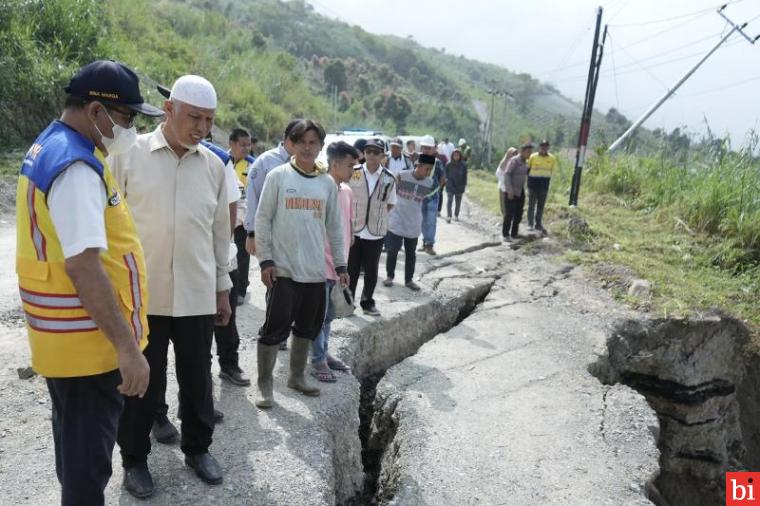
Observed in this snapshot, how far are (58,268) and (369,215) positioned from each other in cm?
364

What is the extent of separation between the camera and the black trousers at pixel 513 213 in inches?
367

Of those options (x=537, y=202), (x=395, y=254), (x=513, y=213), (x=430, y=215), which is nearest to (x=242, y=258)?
(x=395, y=254)

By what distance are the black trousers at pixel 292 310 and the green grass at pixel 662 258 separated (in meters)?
4.36

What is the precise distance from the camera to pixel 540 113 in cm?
7456

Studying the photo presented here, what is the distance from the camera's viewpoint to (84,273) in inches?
65.4

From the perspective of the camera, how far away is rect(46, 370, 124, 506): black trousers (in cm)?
183

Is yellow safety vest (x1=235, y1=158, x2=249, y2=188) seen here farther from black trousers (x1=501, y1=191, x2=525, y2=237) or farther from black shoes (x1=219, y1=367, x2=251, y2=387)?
black trousers (x1=501, y1=191, x2=525, y2=237)

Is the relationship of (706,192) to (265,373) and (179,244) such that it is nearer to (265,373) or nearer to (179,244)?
(265,373)

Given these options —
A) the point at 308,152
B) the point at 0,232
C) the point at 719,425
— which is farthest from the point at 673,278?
the point at 0,232

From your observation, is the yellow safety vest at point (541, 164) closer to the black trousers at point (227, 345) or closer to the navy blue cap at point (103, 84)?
the black trousers at point (227, 345)

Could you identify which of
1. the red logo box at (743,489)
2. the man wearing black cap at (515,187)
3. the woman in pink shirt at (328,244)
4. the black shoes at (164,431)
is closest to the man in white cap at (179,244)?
the black shoes at (164,431)

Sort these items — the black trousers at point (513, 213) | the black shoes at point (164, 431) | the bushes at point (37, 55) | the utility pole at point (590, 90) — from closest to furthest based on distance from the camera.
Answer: the black shoes at point (164, 431) → the black trousers at point (513, 213) → the bushes at point (37, 55) → the utility pole at point (590, 90)

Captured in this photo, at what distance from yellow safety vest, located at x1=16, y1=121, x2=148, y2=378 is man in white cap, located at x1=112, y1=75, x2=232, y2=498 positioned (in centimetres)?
54

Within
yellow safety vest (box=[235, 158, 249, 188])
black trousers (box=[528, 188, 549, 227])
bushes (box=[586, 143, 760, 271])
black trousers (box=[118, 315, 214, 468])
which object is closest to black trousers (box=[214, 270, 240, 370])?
black trousers (box=[118, 315, 214, 468])
